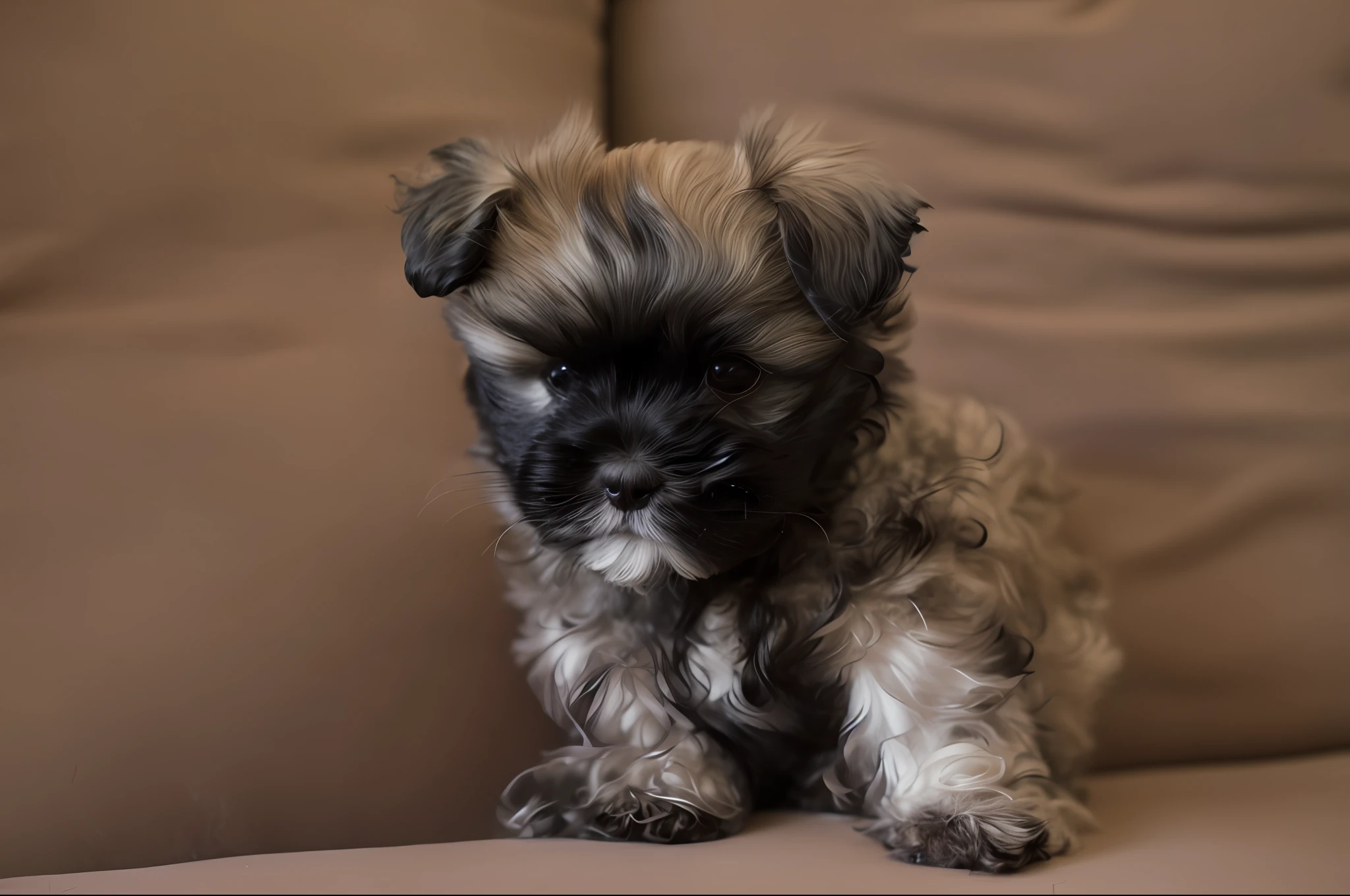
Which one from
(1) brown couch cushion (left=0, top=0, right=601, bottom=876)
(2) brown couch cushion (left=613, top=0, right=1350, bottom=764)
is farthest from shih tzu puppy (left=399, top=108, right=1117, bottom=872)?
(2) brown couch cushion (left=613, top=0, right=1350, bottom=764)

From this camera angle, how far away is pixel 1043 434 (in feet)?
5.19

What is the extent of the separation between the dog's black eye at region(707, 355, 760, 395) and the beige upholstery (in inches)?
17.2

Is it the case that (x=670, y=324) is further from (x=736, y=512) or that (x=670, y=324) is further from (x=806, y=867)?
(x=806, y=867)

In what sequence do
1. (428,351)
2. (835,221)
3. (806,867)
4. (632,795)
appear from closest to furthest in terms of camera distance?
(806,867) < (835,221) < (632,795) < (428,351)

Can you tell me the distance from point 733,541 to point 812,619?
16 cm

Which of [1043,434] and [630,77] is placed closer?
[1043,434]

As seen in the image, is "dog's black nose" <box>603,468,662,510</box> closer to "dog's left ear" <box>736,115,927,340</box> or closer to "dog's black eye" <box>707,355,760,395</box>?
"dog's black eye" <box>707,355,760,395</box>

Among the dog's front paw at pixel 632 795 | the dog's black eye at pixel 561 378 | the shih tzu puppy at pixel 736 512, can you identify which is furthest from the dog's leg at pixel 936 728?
the dog's black eye at pixel 561 378

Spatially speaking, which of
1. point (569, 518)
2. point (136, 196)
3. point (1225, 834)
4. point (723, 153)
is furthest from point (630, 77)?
point (1225, 834)

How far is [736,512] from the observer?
1058mm

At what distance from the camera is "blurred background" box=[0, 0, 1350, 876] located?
114cm

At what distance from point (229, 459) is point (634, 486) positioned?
1.64 ft

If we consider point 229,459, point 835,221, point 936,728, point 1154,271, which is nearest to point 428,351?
point 229,459

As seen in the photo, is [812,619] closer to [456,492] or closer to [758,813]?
[758,813]
